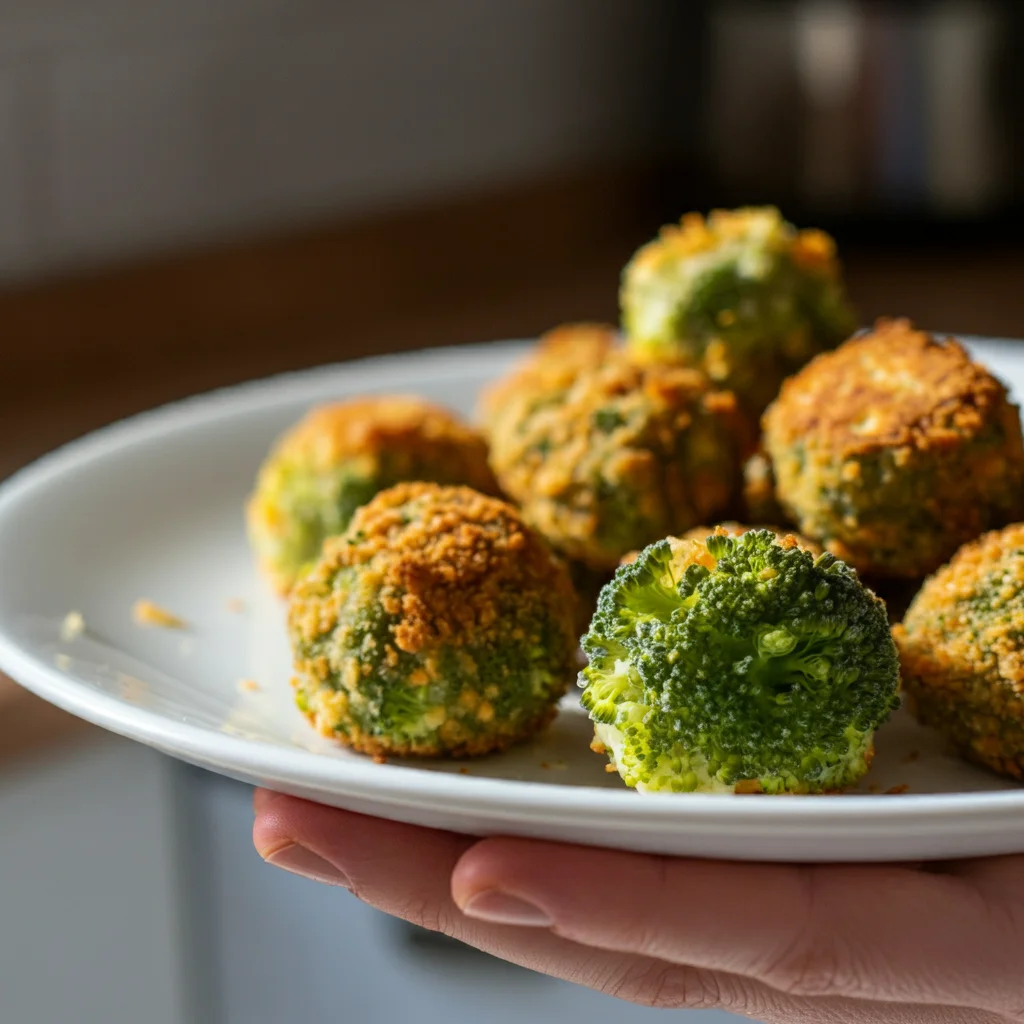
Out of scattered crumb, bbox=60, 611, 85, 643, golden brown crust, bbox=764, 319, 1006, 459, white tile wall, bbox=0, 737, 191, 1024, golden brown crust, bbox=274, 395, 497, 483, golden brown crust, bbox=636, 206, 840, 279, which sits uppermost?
golden brown crust, bbox=636, 206, 840, 279

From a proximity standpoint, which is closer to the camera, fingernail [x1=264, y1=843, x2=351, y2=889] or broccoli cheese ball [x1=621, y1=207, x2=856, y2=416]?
fingernail [x1=264, y1=843, x2=351, y2=889]

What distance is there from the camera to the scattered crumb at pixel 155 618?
1314 millimetres

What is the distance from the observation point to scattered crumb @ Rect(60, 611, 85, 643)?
1.22m

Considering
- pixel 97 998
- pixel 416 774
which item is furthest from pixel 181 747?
pixel 97 998

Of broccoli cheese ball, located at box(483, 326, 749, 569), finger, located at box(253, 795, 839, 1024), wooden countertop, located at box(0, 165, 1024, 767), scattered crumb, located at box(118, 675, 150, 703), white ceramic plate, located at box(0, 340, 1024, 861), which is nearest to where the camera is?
white ceramic plate, located at box(0, 340, 1024, 861)

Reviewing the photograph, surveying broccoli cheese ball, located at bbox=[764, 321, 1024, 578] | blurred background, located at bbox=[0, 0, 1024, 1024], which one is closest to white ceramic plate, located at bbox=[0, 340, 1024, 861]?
broccoli cheese ball, located at bbox=[764, 321, 1024, 578]

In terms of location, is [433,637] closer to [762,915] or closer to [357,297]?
[762,915]

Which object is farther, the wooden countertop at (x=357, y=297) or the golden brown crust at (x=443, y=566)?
the wooden countertop at (x=357, y=297)

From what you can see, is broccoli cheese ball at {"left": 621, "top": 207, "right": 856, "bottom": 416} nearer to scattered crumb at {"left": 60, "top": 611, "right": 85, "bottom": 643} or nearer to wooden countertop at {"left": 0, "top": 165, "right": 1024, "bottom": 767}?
scattered crumb at {"left": 60, "top": 611, "right": 85, "bottom": 643}

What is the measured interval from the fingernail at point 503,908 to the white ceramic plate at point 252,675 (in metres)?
0.04

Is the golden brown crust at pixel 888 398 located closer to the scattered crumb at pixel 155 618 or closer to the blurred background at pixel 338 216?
the scattered crumb at pixel 155 618

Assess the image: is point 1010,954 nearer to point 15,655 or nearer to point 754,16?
point 15,655

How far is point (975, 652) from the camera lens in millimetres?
1027

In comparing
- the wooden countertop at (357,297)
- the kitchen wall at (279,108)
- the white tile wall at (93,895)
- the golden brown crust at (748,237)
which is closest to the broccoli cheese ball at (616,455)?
the golden brown crust at (748,237)
